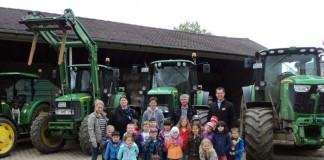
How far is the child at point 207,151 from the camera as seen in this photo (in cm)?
568

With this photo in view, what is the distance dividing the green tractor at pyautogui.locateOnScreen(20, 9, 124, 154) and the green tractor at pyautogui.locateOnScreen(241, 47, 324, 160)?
389cm

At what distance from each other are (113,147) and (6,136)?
173 inches

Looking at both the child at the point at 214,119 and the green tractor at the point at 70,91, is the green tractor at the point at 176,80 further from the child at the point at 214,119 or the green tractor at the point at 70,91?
the child at the point at 214,119

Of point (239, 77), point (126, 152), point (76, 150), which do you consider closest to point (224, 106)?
point (126, 152)

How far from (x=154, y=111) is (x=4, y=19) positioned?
26.9 feet

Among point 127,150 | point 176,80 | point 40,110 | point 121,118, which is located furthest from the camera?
point 40,110

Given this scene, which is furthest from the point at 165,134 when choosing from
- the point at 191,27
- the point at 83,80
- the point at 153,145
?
the point at 191,27

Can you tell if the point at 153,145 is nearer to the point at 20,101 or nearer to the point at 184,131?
the point at 184,131

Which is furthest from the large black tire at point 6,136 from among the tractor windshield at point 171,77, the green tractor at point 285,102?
the green tractor at point 285,102

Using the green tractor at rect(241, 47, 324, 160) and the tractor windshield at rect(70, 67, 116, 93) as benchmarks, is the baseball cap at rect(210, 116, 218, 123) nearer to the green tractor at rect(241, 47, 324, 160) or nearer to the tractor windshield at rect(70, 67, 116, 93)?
the green tractor at rect(241, 47, 324, 160)

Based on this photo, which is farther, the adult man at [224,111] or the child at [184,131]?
the adult man at [224,111]

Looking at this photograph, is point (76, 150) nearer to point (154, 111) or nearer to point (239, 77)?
point (154, 111)

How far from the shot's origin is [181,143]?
602 cm

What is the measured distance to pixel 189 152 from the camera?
5984 mm
